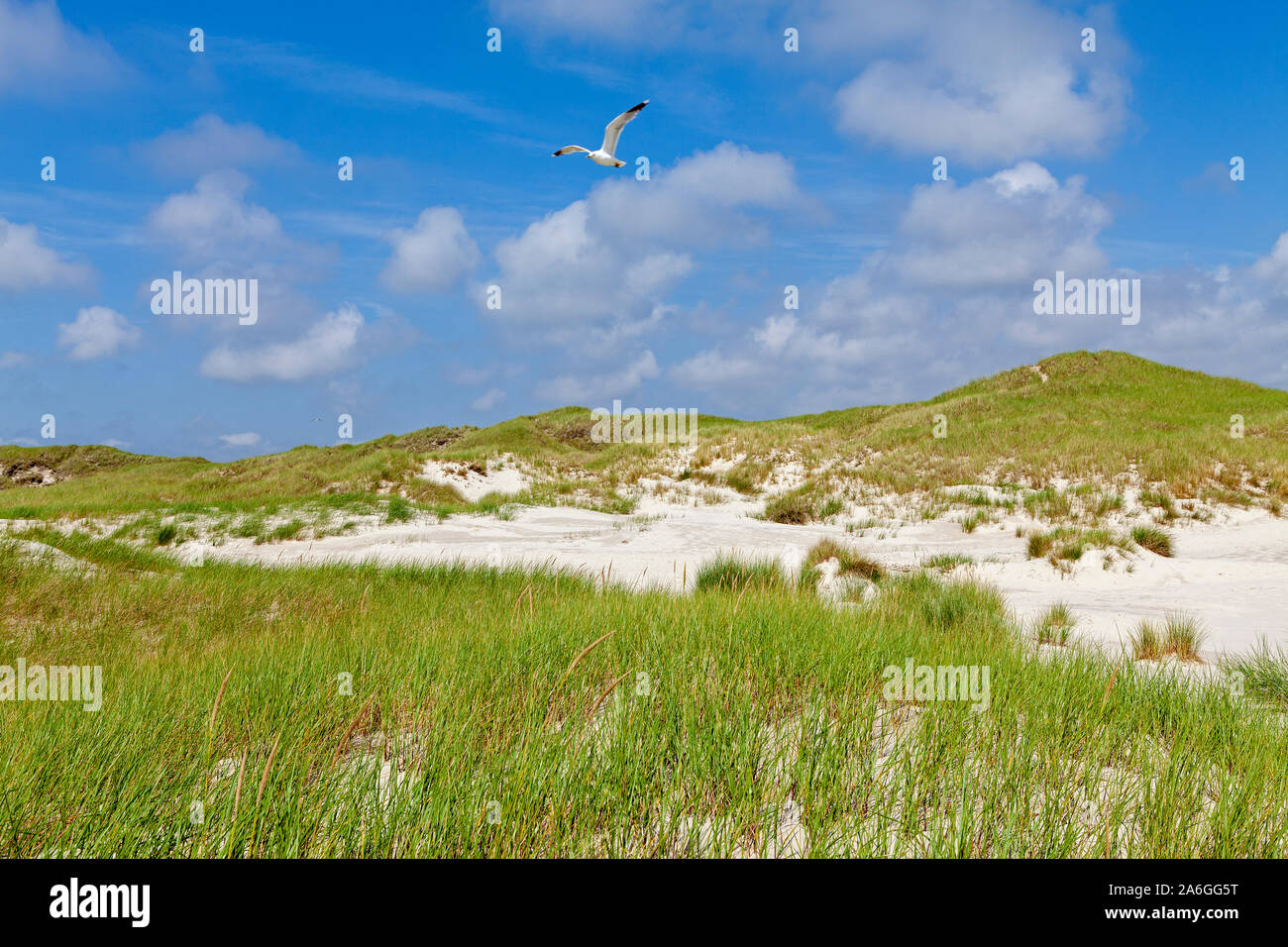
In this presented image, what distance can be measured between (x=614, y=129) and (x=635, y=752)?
36.7ft

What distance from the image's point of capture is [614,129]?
11.3 m

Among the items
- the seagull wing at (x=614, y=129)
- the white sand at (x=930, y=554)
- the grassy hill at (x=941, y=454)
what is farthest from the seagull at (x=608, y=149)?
the grassy hill at (x=941, y=454)

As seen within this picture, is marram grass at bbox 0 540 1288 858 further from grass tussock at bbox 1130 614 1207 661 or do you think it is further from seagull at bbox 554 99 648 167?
seagull at bbox 554 99 648 167

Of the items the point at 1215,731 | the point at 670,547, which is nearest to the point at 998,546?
the point at 670,547

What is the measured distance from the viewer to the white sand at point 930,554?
25.9ft

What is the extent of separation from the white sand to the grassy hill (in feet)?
11.6

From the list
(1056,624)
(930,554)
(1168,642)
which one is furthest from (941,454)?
(1168,642)

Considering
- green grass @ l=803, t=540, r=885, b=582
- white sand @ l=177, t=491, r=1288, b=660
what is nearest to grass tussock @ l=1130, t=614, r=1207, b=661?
white sand @ l=177, t=491, r=1288, b=660

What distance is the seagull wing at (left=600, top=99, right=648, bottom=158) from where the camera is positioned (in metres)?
11.1

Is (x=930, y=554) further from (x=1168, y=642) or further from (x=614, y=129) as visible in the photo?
(x=614, y=129)

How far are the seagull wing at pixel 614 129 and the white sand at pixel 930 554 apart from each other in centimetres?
715

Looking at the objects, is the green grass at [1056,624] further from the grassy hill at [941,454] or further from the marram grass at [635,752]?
the grassy hill at [941,454]
